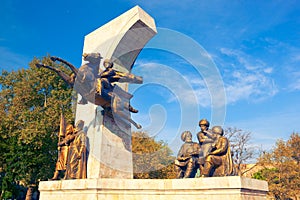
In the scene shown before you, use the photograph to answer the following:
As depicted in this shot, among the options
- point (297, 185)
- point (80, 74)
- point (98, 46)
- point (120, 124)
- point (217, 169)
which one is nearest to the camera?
point (217, 169)

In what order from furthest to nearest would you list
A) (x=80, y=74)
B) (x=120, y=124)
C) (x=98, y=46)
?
(x=98, y=46) → (x=120, y=124) → (x=80, y=74)

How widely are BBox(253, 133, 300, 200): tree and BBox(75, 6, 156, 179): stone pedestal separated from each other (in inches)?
832

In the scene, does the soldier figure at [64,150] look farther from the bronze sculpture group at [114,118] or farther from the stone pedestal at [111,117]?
the stone pedestal at [111,117]

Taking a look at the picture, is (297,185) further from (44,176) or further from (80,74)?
(80,74)

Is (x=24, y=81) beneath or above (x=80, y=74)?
above

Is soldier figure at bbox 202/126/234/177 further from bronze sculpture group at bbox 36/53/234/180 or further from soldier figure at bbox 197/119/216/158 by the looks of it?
soldier figure at bbox 197/119/216/158

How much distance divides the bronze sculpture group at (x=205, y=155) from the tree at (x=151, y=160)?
1323 centimetres

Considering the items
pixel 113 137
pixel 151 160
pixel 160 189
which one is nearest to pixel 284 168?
pixel 151 160

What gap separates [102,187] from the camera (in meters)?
7.19

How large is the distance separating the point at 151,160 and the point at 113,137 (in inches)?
551

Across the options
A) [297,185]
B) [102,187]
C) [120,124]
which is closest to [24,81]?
[120,124]

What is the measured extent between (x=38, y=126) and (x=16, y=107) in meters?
3.02

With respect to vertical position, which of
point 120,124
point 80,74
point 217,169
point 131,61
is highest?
point 131,61

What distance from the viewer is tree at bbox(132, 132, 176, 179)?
21478mm
